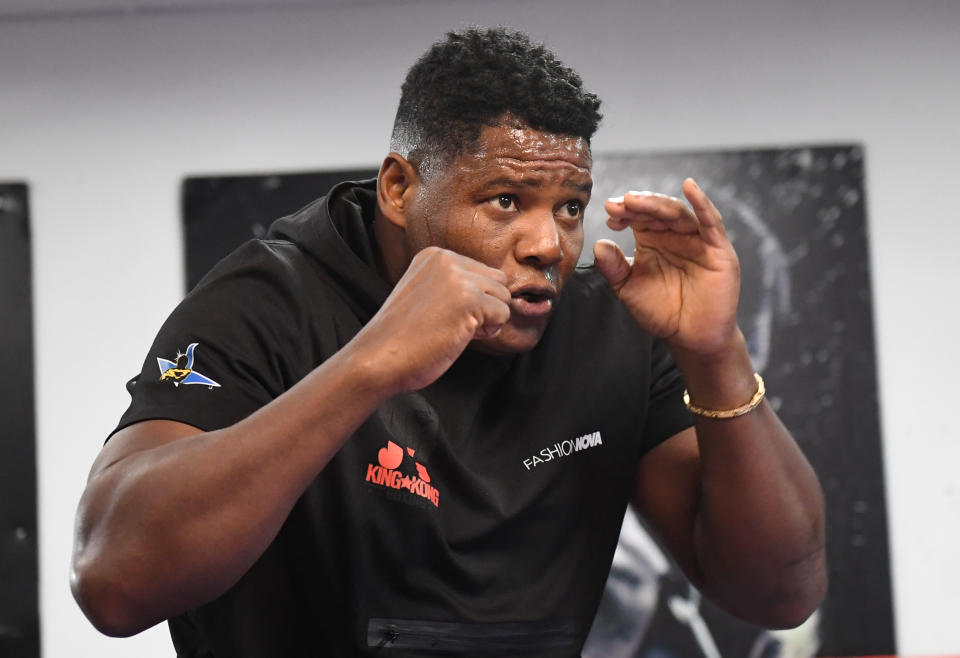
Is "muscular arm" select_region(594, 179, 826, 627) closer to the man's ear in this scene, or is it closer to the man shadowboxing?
the man shadowboxing

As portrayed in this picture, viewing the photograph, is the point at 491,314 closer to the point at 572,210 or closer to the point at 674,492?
the point at 572,210

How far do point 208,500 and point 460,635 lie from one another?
42cm

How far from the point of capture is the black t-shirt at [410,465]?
1249 mm

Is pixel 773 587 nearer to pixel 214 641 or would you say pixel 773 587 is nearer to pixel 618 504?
pixel 618 504

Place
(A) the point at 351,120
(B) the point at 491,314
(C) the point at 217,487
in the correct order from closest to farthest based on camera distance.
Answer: (C) the point at 217,487 < (B) the point at 491,314 < (A) the point at 351,120

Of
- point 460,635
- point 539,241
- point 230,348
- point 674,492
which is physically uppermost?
point 539,241

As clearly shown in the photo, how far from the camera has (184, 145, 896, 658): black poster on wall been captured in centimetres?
300

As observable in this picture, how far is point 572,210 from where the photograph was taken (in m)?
1.37

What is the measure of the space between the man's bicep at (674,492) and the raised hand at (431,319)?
1.44 ft

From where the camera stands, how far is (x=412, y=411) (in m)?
1.37

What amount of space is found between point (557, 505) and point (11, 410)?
7.40ft

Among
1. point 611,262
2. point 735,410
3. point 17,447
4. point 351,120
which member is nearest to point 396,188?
point 611,262

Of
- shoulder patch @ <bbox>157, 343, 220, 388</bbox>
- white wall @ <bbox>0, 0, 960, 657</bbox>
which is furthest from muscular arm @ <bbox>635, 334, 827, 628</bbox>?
white wall @ <bbox>0, 0, 960, 657</bbox>

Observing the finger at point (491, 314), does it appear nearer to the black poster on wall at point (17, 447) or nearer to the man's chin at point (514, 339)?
the man's chin at point (514, 339)
